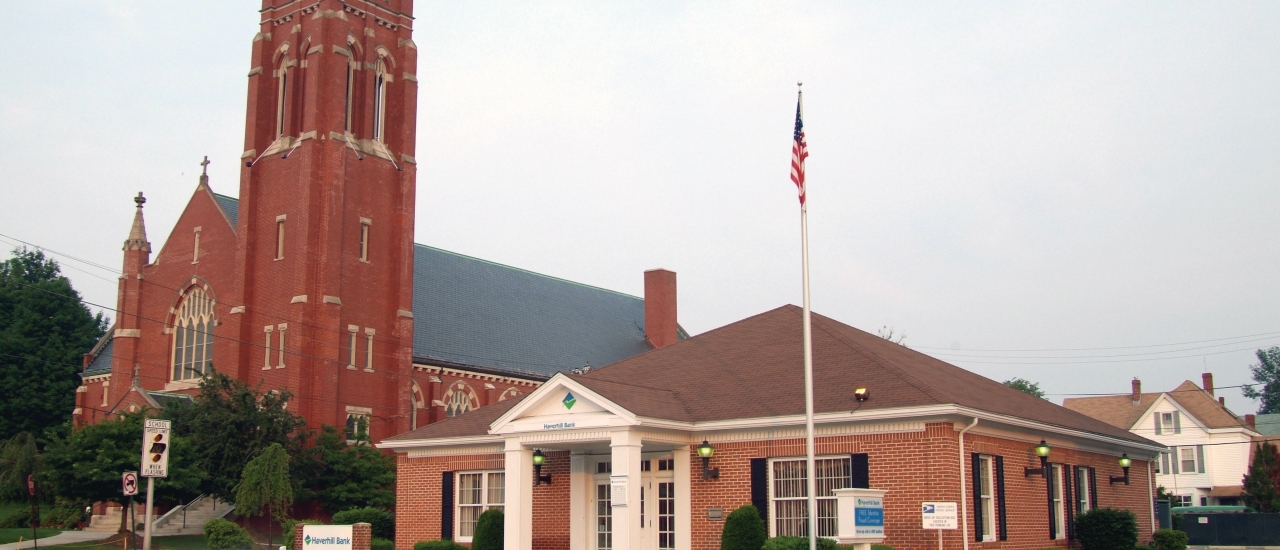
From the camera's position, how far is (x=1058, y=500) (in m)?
26.9

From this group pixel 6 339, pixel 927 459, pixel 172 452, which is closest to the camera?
pixel 927 459

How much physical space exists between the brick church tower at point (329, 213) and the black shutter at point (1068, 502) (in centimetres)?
2810

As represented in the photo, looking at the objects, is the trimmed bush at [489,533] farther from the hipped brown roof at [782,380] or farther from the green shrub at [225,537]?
the green shrub at [225,537]

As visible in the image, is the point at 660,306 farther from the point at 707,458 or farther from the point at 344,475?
the point at 707,458

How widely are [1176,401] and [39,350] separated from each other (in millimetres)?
65146

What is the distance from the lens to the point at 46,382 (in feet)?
219

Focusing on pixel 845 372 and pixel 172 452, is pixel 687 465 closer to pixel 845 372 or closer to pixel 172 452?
pixel 845 372

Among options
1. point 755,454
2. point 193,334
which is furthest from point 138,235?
point 755,454

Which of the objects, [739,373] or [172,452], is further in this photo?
[172,452]

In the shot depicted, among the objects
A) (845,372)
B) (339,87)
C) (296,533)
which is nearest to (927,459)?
(845,372)

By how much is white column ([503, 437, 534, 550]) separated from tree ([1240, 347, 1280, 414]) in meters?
109

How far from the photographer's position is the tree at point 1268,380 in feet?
384

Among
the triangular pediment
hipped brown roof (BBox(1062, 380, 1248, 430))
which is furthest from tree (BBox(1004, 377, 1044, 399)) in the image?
the triangular pediment

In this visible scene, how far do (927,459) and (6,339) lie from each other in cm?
6034
